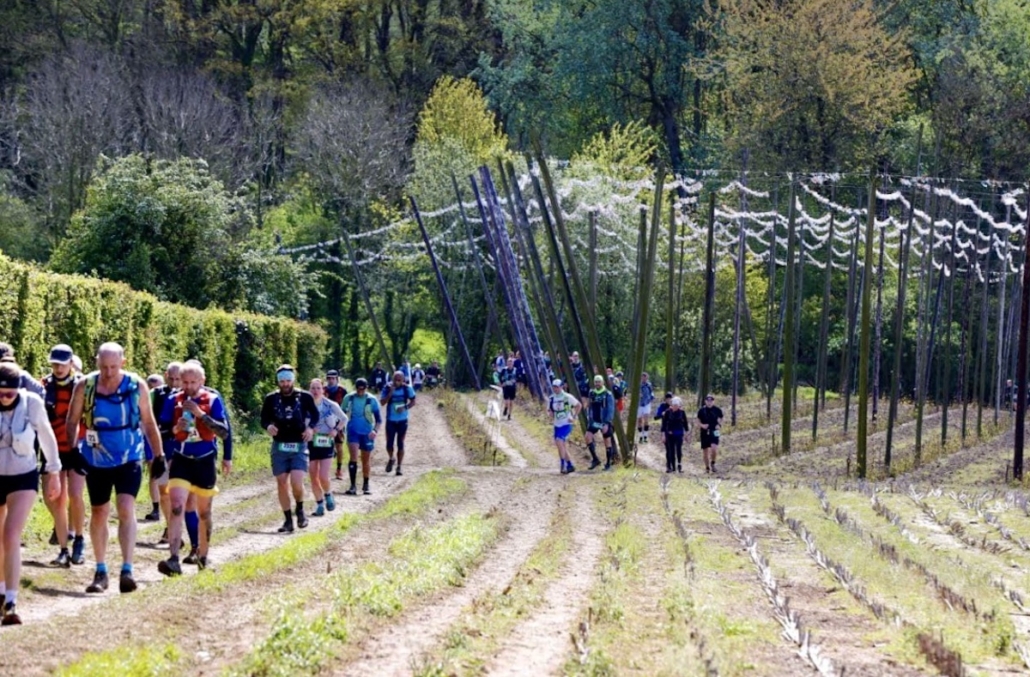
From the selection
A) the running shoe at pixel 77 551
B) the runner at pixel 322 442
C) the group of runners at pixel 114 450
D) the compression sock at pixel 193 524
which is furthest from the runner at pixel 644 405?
the running shoe at pixel 77 551

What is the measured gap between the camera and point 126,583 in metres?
14.4

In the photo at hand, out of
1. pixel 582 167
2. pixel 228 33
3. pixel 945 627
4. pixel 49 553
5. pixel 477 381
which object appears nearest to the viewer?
pixel 945 627

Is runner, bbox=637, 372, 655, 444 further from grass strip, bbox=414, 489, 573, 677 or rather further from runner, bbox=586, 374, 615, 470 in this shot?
→ grass strip, bbox=414, 489, 573, 677

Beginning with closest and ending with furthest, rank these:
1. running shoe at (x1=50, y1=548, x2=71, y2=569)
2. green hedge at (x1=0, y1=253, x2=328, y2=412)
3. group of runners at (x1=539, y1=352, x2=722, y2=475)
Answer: running shoe at (x1=50, y1=548, x2=71, y2=569) < green hedge at (x1=0, y1=253, x2=328, y2=412) < group of runners at (x1=539, y1=352, x2=722, y2=475)

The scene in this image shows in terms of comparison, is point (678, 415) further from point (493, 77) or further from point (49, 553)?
point (493, 77)

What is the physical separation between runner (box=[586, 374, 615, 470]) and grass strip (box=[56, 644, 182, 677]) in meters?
25.6

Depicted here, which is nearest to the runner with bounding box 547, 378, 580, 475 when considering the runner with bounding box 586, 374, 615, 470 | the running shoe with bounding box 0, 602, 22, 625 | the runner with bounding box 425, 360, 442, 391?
the runner with bounding box 586, 374, 615, 470

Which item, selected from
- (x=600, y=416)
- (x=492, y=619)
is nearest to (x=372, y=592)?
(x=492, y=619)

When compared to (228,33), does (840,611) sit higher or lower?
lower

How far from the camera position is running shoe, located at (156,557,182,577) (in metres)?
15.6

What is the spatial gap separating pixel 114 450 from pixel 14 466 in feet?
5.75

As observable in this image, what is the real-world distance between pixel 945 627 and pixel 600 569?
423 cm

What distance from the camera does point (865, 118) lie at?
74.8 meters

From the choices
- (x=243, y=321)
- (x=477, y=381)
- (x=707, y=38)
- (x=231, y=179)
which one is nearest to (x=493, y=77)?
(x=707, y=38)
